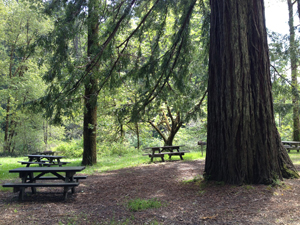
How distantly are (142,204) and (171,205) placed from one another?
1.56 ft

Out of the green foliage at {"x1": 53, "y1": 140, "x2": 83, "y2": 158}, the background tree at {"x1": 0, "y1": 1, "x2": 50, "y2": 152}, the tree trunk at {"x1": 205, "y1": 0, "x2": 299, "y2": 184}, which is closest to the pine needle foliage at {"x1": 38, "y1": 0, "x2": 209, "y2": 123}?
the tree trunk at {"x1": 205, "y1": 0, "x2": 299, "y2": 184}

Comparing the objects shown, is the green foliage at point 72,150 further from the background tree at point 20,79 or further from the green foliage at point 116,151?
the background tree at point 20,79

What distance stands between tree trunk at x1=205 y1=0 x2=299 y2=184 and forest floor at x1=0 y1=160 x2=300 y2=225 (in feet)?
1.12

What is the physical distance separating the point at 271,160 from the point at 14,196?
5.03 m

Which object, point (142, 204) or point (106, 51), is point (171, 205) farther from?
point (106, 51)

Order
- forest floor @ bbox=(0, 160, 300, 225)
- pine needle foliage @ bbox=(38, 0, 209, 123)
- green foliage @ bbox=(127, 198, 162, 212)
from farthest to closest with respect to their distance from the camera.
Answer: pine needle foliage @ bbox=(38, 0, 209, 123) → green foliage @ bbox=(127, 198, 162, 212) → forest floor @ bbox=(0, 160, 300, 225)

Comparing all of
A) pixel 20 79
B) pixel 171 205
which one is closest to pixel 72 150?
pixel 20 79

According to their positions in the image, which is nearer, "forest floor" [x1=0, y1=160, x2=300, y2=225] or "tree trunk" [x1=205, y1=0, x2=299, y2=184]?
"forest floor" [x1=0, y1=160, x2=300, y2=225]

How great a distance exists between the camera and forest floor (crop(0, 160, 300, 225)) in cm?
335

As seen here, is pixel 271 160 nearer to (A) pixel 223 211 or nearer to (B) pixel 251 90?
(B) pixel 251 90

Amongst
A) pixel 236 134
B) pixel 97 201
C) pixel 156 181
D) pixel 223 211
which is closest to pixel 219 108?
pixel 236 134

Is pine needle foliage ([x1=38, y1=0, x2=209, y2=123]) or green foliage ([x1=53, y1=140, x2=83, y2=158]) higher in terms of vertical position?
pine needle foliage ([x1=38, y1=0, x2=209, y2=123])

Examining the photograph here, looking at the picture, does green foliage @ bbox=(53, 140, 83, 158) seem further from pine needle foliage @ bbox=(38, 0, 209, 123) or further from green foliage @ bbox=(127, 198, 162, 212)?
green foliage @ bbox=(127, 198, 162, 212)

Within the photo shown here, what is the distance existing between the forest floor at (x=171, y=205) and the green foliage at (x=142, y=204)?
0.27 ft
